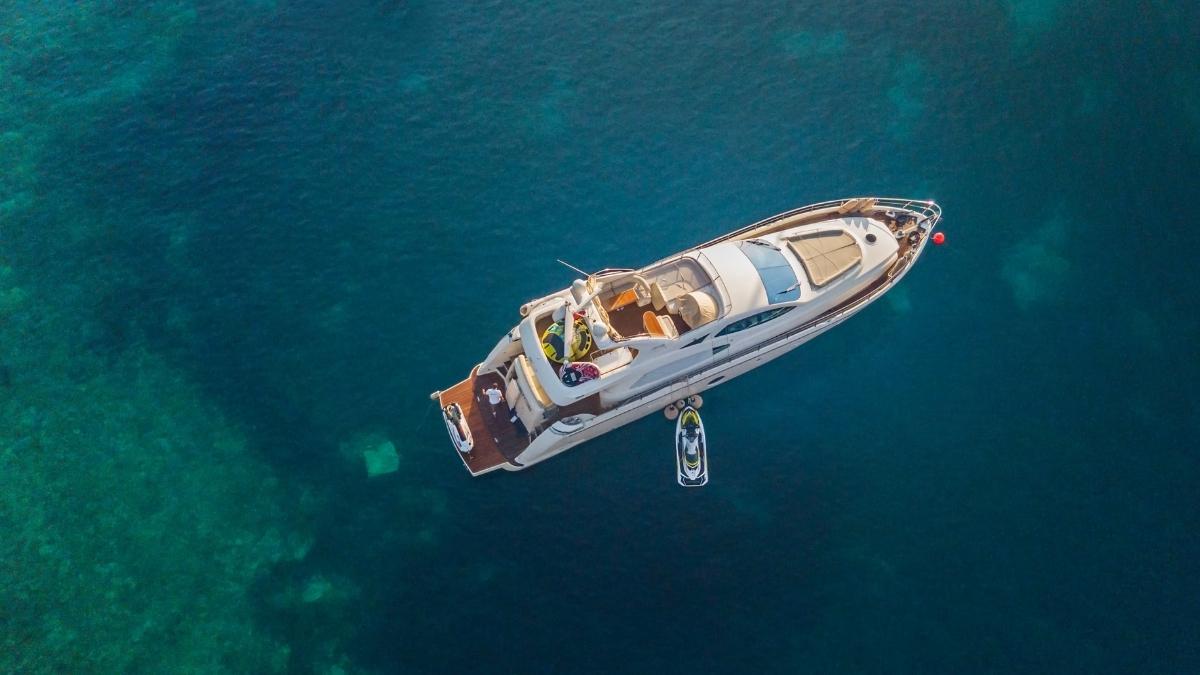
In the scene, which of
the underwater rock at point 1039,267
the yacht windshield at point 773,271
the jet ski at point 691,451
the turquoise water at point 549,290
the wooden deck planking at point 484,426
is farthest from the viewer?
the underwater rock at point 1039,267

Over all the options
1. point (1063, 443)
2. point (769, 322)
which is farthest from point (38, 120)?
point (1063, 443)

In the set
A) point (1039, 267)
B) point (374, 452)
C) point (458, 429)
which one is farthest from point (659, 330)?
point (1039, 267)

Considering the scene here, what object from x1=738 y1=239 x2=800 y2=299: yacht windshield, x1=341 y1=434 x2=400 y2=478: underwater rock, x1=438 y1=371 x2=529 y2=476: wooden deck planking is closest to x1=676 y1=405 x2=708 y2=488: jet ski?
x1=738 y1=239 x2=800 y2=299: yacht windshield

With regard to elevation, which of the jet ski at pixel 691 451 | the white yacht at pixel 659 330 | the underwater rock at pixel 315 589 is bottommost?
the underwater rock at pixel 315 589

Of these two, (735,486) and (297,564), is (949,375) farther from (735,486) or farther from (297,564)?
(297,564)

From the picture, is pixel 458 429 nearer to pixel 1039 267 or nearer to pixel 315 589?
pixel 315 589

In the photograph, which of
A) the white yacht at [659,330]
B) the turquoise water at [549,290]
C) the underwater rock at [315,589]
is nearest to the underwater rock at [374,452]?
the turquoise water at [549,290]

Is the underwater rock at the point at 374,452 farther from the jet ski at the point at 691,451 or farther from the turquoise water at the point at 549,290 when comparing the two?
the jet ski at the point at 691,451
